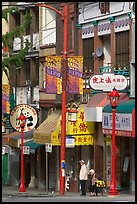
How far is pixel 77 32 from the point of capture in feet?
152

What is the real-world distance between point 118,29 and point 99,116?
14.6 ft

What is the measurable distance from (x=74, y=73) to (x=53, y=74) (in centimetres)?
122

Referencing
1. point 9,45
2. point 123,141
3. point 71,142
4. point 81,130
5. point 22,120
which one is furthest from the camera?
point 9,45

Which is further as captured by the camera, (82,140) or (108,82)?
(82,140)

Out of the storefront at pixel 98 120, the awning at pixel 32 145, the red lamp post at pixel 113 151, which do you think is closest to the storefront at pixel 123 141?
the storefront at pixel 98 120

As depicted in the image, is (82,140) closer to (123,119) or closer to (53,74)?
(53,74)

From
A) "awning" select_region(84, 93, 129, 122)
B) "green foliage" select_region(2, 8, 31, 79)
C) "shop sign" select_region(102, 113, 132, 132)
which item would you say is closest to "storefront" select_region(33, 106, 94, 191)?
"awning" select_region(84, 93, 129, 122)

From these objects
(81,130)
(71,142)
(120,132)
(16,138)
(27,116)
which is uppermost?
(27,116)

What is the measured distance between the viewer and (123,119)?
122 ft

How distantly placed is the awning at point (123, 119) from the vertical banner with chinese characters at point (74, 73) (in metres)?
1.98

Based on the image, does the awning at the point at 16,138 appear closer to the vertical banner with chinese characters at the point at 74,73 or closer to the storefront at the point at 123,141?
the storefront at the point at 123,141

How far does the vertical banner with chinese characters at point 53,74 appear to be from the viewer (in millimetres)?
38844

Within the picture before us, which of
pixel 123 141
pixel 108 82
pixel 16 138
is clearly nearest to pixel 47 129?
pixel 16 138

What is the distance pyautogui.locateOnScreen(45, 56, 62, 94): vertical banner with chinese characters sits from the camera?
127 ft
